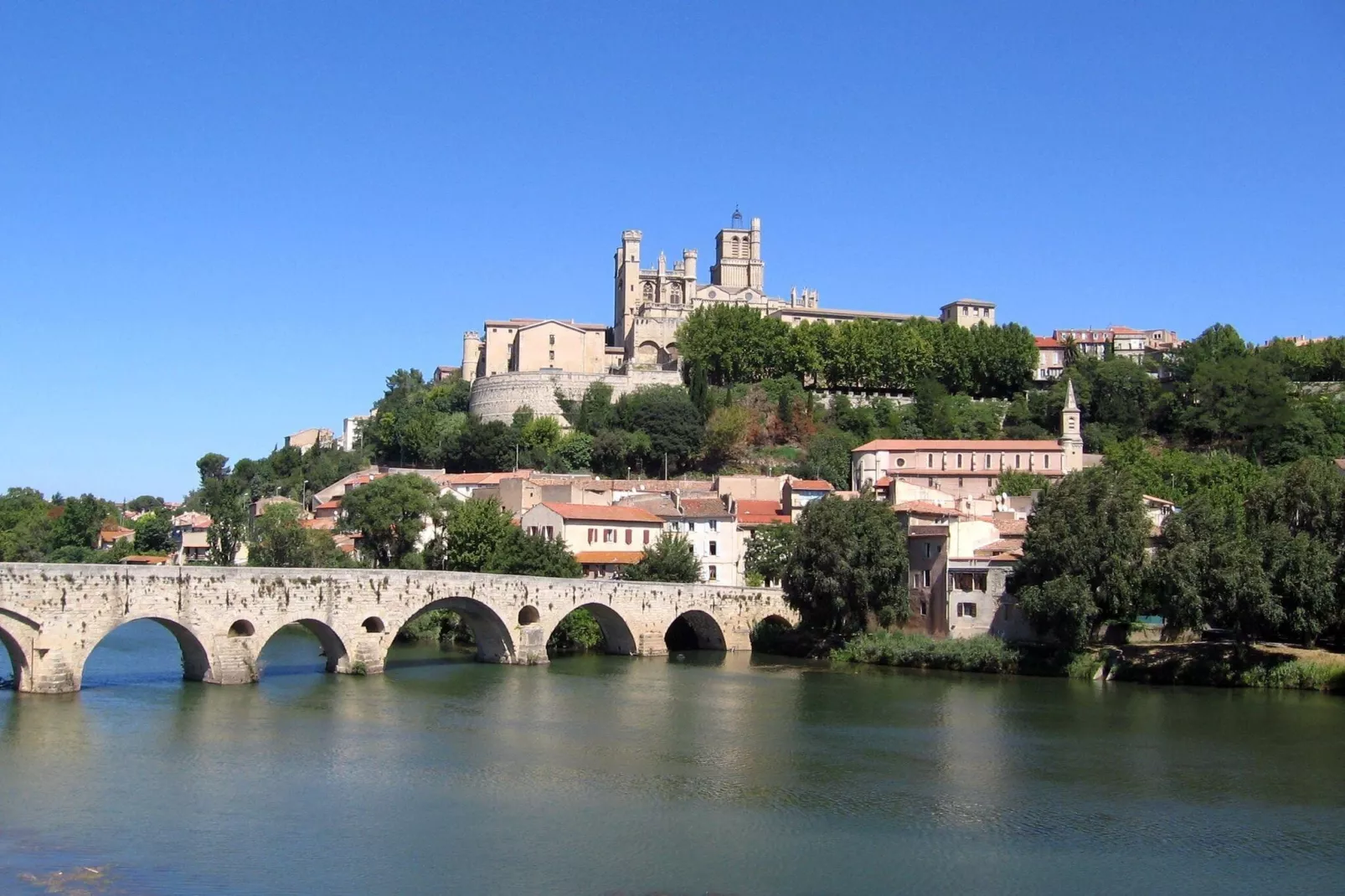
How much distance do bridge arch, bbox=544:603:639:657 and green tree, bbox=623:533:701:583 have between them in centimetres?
438

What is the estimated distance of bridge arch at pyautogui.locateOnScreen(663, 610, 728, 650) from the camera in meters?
50.1

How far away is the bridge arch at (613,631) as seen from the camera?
46.9 meters

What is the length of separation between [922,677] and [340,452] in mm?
65033

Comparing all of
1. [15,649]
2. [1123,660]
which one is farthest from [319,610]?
[1123,660]

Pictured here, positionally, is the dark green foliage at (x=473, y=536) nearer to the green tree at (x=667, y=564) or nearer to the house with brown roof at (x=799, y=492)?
the green tree at (x=667, y=564)

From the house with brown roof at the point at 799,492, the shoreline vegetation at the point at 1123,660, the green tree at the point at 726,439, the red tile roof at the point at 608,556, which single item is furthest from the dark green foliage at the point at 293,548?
the green tree at the point at 726,439

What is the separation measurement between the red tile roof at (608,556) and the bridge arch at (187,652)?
20.8m

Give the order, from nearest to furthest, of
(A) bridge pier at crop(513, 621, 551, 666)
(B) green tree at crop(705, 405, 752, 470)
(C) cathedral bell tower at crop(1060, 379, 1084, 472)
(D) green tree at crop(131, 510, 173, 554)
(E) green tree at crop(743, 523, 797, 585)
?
(A) bridge pier at crop(513, 621, 551, 666) < (E) green tree at crop(743, 523, 797, 585) < (C) cathedral bell tower at crop(1060, 379, 1084, 472) < (B) green tree at crop(705, 405, 752, 470) < (D) green tree at crop(131, 510, 173, 554)

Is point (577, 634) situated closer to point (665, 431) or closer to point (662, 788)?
point (662, 788)

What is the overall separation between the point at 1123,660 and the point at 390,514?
94.2 ft

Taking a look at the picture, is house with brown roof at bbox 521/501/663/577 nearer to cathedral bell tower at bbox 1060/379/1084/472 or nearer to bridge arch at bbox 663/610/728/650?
bridge arch at bbox 663/610/728/650

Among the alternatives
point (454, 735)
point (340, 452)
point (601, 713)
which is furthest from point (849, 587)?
point (340, 452)

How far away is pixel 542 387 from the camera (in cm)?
9369

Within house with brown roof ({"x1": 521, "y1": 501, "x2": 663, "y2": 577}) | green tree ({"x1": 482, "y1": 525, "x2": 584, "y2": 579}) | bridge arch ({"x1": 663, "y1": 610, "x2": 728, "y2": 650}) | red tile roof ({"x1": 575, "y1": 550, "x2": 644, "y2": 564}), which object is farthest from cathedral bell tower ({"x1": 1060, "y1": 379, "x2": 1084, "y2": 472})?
green tree ({"x1": 482, "y1": 525, "x2": 584, "y2": 579})
